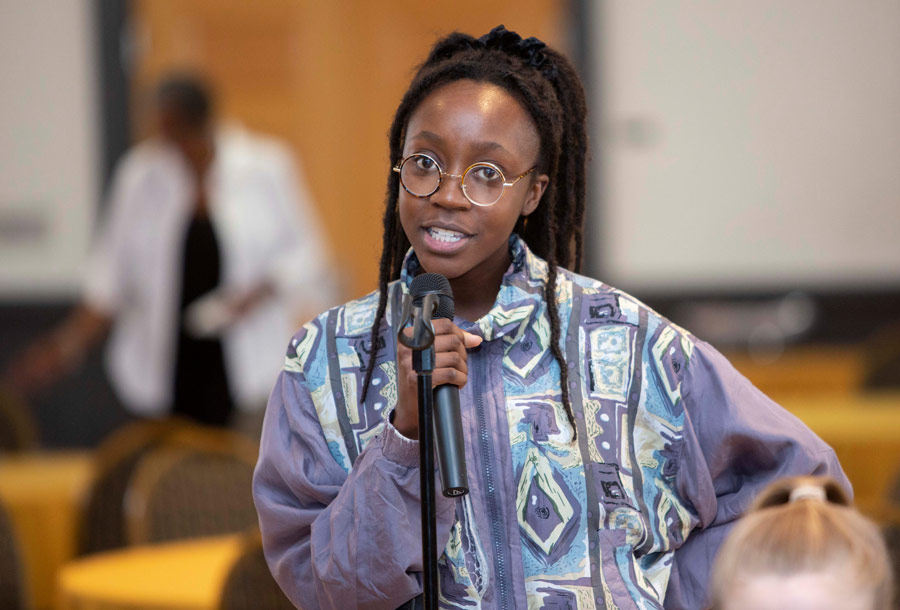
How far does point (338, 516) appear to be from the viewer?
1.54 m

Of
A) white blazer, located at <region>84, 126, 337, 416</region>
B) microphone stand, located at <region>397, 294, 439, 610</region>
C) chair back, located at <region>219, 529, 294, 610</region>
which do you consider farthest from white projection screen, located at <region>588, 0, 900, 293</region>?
microphone stand, located at <region>397, 294, 439, 610</region>

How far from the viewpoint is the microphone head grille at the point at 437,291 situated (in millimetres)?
1450

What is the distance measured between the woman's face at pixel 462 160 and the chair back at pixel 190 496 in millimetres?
2009

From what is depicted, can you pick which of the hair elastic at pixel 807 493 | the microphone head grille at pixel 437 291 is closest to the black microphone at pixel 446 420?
the microphone head grille at pixel 437 291

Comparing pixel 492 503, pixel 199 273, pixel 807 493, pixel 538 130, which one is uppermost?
pixel 538 130

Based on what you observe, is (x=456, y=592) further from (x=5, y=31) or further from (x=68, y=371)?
(x=5, y=31)

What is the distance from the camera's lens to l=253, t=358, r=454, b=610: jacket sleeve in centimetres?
151

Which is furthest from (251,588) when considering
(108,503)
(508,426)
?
(108,503)

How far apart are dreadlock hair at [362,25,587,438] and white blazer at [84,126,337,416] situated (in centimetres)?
305

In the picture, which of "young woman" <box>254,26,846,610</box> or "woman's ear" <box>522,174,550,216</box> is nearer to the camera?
"young woman" <box>254,26,846,610</box>

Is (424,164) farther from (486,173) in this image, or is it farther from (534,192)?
(534,192)

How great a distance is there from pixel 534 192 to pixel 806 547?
0.67 m

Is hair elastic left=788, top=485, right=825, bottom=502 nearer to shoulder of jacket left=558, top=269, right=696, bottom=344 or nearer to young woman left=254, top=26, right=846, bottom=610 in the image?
young woman left=254, top=26, right=846, bottom=610

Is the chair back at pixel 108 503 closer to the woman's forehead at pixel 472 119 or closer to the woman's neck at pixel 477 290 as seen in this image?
the woman's neck at pixel 477 290
